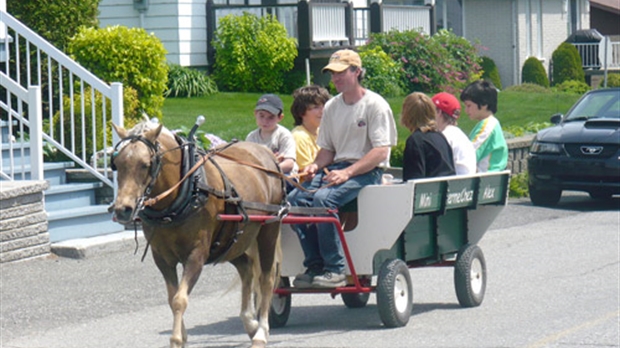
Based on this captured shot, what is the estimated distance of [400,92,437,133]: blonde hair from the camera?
9617 mm

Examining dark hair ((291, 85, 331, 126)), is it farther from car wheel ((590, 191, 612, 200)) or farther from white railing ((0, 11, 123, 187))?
car wheel ((590, 191, 612, 200))

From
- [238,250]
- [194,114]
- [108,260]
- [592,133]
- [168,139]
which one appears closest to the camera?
[168,139]

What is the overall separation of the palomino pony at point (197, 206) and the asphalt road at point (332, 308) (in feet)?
1.52

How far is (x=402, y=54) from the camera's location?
3008 centimetres

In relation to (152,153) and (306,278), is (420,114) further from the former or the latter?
(152,153)

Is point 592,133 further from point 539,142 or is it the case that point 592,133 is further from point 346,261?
point 346,261

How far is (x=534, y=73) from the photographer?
41844 millimetres

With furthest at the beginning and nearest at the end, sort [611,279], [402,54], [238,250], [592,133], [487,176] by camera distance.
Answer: [402,54], [592,133], [611,279], [487,176], [238,250]

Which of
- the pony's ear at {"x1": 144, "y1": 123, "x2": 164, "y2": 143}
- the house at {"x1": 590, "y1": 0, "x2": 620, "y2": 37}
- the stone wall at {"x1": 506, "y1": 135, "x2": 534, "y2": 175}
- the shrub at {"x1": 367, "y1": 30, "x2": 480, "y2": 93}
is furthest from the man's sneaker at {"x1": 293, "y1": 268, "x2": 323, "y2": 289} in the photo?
the house at {"x1": 590, "y1": 0, "x2": 620, "y2": 37}

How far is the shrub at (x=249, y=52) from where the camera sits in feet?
89.1

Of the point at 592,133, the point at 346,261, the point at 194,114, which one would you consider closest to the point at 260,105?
the point at 346,261

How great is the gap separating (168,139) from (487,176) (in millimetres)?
3371

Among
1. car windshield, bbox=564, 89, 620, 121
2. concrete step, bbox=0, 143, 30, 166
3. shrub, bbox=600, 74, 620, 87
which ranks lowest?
concrete step, bbox=0, 143, 30, 166

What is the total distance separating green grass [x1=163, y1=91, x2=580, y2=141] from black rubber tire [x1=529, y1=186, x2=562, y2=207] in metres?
3.43
